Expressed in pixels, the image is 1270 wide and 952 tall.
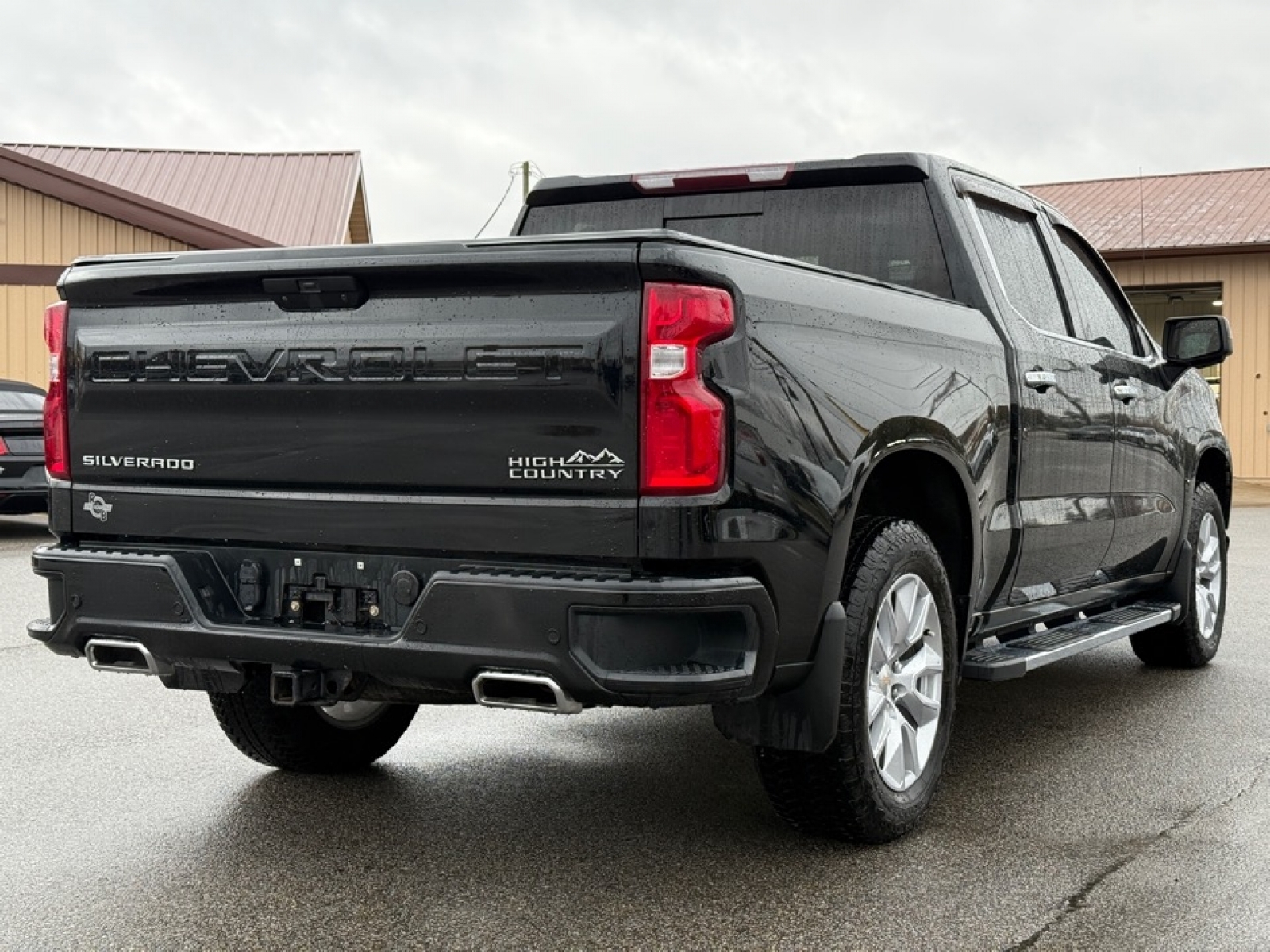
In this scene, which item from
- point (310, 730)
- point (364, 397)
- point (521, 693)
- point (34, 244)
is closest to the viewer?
point (521, 693)

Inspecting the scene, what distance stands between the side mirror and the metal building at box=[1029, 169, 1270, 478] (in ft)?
58.4

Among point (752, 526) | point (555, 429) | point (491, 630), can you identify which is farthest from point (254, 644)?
point (752, 526)

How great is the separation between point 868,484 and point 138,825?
2306 mm

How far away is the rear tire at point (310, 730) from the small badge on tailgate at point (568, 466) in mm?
1531

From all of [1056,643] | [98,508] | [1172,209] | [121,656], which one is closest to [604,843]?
[121,656]

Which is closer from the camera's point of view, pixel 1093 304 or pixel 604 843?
pixel 604 843

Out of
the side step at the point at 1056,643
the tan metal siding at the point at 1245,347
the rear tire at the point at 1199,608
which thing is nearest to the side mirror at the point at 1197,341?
the rear tire at the point at 1199,608

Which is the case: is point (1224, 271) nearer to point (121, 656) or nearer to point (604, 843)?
point (604, 843)

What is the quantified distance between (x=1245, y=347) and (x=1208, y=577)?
17.8m

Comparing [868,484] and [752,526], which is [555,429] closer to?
[752,526]

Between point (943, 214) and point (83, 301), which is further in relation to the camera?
point (943, 214)

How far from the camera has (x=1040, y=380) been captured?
511 centimetres

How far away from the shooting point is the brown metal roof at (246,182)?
24.7 m

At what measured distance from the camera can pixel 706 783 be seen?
4.96m
